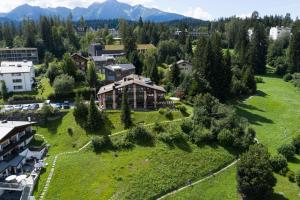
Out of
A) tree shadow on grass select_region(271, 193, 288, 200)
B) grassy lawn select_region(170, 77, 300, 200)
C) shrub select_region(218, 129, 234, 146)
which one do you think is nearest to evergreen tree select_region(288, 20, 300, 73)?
grassy lawn select_region(170, 77, 300, 200)

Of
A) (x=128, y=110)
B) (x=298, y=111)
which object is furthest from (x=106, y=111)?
(x=298, y=111)

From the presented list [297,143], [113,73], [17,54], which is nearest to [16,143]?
[113,73]

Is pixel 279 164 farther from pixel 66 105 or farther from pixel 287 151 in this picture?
pixel 66 105

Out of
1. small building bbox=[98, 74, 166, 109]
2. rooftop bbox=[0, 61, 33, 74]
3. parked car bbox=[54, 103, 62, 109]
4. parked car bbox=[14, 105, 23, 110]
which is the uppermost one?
rooftop bbox=[0, 61, 33, 74]

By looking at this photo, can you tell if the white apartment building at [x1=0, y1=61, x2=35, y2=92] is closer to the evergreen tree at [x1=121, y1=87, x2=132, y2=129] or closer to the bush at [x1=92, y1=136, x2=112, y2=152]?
the evergreen tree at [x1=121, y1=87, x2=132, y2=129]

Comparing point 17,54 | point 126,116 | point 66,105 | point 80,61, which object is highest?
point 80,61

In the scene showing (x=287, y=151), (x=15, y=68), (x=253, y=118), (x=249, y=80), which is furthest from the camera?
(x=249, y=80)

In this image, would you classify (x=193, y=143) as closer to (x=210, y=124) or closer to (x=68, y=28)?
(x=210, y=124)
